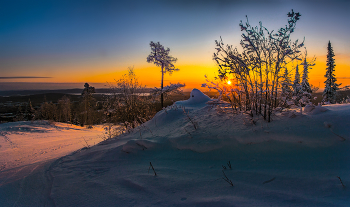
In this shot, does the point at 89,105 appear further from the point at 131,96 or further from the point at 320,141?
the point at 320,141

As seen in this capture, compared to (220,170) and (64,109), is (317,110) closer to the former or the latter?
(220,170)

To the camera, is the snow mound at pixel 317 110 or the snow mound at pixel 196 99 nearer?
the snow mound at pixel 317 110

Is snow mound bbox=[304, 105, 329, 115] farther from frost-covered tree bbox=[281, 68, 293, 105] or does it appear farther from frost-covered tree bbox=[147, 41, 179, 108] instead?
frost-covered tree bbox=[147, 41, 179, 108]

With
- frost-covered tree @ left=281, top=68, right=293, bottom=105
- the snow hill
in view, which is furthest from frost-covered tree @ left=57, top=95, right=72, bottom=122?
frost-covered tree @ left=281, top=68, right=293, bottom=105

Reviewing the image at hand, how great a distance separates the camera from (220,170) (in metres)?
3.22

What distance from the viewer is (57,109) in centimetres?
5816

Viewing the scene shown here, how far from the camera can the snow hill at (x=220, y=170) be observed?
2.48 m

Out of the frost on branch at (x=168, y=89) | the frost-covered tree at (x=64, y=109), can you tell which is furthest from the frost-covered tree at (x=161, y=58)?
the frost-covered tree at (x=64, y=109)

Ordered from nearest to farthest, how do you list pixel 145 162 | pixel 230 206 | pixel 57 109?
pixel 230 206 < pixel 145 162 < pixel 57 109

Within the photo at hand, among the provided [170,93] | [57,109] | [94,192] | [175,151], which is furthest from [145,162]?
[57,109]

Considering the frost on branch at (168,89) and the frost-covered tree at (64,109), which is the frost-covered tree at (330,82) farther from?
the frost-covered tree at (64,109)

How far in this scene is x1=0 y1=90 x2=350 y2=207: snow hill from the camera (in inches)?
97.6

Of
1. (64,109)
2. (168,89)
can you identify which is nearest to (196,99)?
(168,89)

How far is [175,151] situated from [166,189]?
1457mm
